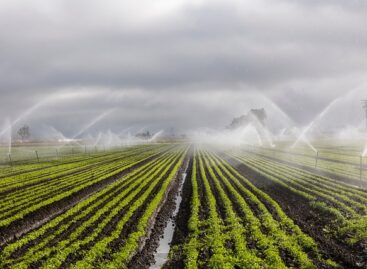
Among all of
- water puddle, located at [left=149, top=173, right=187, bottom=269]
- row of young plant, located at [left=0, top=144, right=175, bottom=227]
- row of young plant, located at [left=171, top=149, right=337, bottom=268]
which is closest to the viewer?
row of young plant, located at [left=171, top=149, right=337, bottom=268]

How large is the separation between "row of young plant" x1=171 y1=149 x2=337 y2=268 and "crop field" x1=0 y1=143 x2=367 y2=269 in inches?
2.2

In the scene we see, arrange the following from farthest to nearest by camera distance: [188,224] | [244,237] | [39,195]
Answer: [39,195] → [188,224] → [244,237]

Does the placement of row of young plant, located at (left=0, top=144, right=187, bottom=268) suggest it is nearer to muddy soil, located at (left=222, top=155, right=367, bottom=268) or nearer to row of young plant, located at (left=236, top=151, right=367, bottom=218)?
muddy soil, located at (left=222, top=155, right=367, bottom=268)

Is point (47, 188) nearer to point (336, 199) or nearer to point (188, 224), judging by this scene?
point (188, 224)

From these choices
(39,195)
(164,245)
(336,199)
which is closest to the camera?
(164,245)

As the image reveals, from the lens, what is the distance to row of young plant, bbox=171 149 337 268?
15414 mm

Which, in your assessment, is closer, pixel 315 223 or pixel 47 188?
pixel 315 223

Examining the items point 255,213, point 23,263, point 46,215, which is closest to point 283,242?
point 255,213

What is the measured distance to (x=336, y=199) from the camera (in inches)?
1067

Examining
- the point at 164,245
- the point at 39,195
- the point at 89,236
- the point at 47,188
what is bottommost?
the point at 164,245

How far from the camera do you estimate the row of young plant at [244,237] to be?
15.4 metres

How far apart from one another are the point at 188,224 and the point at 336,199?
1287cm

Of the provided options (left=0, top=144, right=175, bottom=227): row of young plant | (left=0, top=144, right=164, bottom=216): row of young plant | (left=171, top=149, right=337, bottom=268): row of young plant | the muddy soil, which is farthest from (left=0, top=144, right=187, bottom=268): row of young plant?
the muddy soil

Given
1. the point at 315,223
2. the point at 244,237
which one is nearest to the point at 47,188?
the point at 244,237
